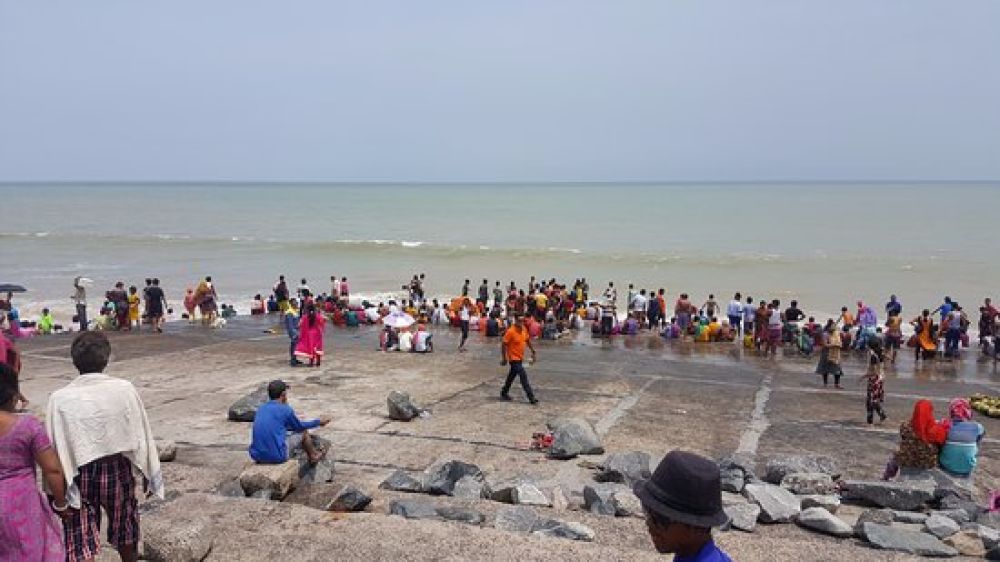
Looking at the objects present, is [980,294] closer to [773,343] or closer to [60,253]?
[773,343]

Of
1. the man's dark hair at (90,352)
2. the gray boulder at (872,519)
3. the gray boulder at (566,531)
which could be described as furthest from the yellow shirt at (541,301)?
the man's dark hair at (90,352)

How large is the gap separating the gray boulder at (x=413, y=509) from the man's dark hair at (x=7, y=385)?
330 cm

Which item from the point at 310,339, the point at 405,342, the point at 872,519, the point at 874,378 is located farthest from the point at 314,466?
the point at 405,342

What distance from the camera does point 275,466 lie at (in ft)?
23.7

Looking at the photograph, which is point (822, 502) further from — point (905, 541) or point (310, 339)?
point (310, 339)

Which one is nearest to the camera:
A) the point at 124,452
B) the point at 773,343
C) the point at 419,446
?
the point at 124,452

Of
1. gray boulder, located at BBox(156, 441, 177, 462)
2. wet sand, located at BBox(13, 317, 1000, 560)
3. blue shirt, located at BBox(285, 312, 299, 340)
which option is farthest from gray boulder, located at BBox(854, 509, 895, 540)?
blue shirt, located at BBox(285, 312, 299, 340)

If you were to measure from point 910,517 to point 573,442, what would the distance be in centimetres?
386

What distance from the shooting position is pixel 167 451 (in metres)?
8.70

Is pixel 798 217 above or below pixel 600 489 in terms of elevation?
above

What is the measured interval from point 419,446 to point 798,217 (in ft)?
289

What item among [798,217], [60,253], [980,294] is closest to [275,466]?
[980,294]

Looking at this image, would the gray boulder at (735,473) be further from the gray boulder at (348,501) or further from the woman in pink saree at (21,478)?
the woman in pink saree at (21,478)

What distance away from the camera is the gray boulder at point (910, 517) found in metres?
6.95
